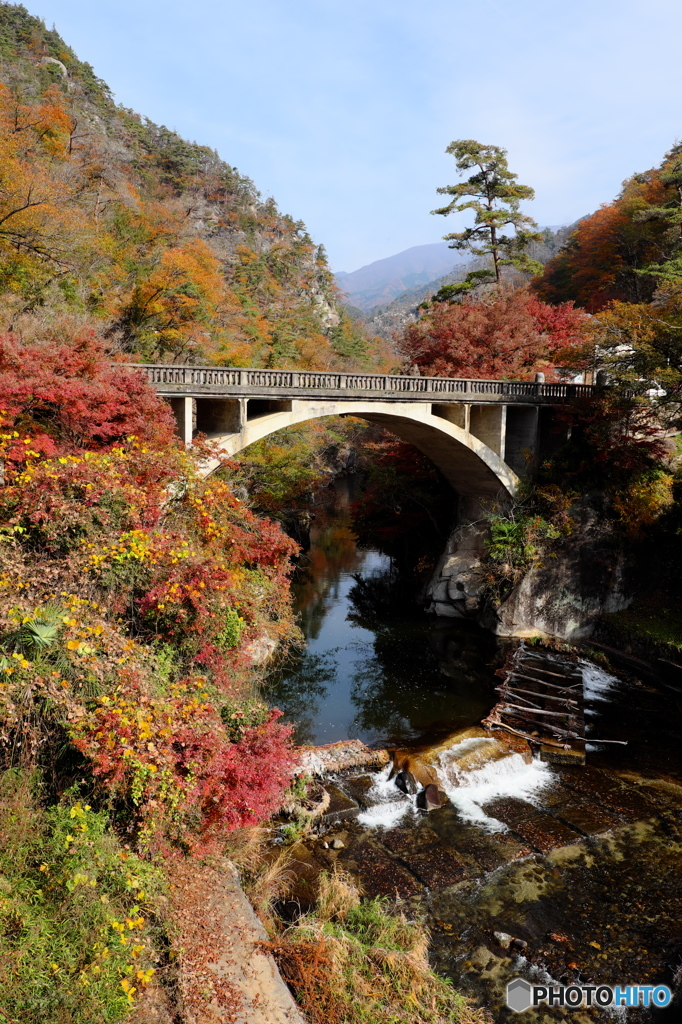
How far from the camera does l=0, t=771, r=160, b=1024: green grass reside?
170 inches

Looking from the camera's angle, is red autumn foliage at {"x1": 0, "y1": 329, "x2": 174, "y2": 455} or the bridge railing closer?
red autumn foliage at {"x1": 0, "y1": 329, "x2": 174, "y2": 455}

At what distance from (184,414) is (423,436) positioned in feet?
29.7

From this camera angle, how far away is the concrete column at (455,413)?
18203 millimetres

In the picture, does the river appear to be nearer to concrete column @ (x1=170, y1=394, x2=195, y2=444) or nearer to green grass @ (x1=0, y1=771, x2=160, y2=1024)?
green grass @ (x1=0, y1=771, x2=160, y2=1024)

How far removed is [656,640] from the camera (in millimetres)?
15406

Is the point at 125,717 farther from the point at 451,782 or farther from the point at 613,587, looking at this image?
the point at 613,587

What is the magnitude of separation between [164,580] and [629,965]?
7448 mm

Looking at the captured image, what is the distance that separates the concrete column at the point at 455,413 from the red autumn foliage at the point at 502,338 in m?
2.62

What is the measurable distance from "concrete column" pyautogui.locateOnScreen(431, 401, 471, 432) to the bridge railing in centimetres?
52

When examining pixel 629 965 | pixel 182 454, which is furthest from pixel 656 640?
pixel 182 454

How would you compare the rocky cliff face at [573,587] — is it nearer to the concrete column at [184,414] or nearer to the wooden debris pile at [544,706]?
the wooden debris pile at [544,706]

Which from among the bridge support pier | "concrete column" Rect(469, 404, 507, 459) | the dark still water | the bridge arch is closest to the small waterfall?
the dark still water

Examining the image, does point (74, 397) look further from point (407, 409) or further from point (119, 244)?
point (119, 244)
